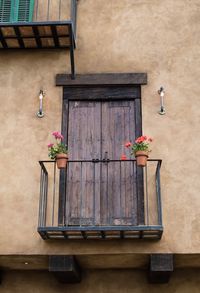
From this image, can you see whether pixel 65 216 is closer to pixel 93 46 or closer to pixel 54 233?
pixel 54 233

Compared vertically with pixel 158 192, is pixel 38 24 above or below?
above

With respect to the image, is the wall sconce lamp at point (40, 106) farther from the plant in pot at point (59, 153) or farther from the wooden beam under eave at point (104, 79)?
the plant in pot at point (59, 153)

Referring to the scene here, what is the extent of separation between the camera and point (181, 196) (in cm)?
1059

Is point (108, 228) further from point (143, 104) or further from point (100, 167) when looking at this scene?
point (143, 104)

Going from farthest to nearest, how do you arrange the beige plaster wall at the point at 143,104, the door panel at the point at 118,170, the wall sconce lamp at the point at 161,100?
the wall sconce lamp at the point at 161,100 → the door panel at the point at 118,170 → the beige plaster wall at the point at 143,104

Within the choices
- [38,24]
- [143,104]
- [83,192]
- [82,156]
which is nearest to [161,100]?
[143,104]

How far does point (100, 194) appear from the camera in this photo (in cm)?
1085

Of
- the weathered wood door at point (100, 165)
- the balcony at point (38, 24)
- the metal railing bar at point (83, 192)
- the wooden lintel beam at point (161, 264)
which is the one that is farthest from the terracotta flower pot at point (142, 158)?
the balcony at point (38, 24)

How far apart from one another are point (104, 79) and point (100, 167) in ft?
5.87

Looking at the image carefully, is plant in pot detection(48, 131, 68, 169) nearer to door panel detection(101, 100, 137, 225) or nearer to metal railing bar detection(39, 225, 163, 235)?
door panel detection(101, 100, 137, 225)

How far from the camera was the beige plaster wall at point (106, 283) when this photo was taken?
10.8 meters

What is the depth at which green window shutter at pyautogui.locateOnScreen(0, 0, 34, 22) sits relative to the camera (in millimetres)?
11828

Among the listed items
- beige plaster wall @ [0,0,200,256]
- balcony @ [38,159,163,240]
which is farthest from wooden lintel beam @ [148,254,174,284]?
balcony @ [38,159,163,240]

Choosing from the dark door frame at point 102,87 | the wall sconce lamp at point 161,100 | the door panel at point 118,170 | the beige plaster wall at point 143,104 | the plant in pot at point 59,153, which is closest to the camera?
the plant in pot at point 59,153
